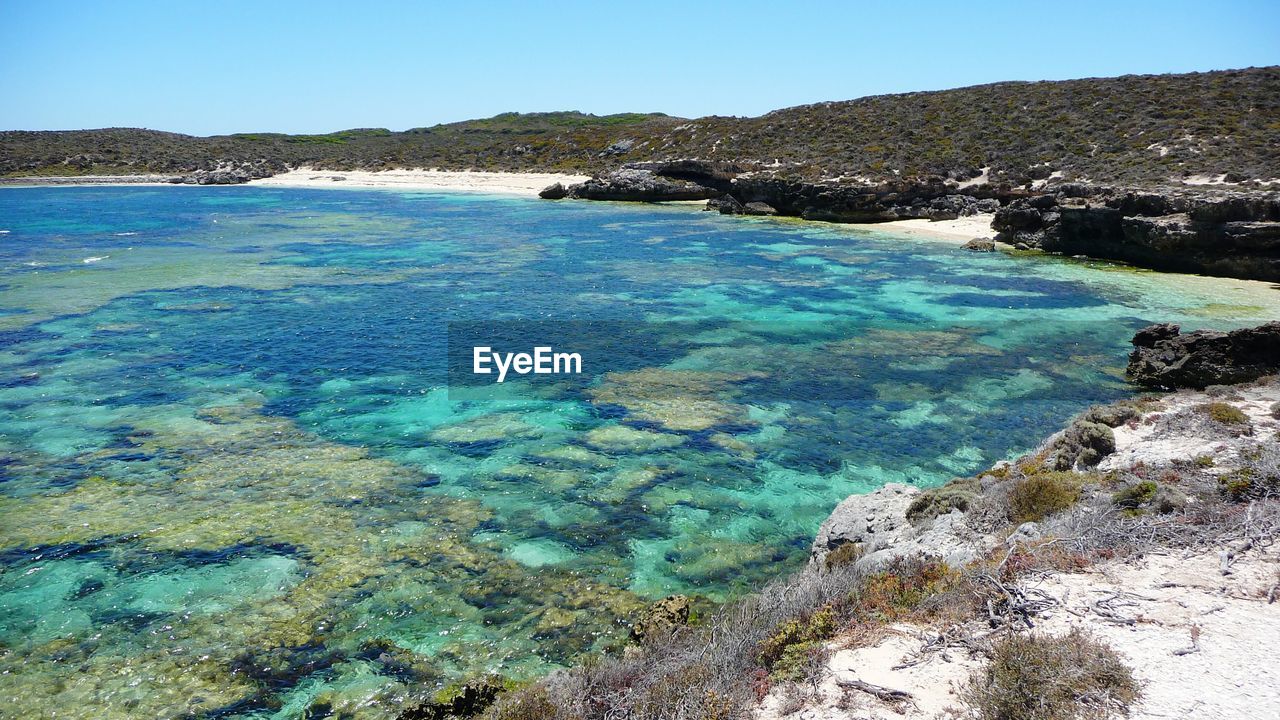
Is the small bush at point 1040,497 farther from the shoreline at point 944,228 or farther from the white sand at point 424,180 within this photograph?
the white sand at point 424,180

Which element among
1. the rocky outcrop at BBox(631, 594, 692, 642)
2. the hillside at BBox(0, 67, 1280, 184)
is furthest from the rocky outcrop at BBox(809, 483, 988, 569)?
the hillside at BBox(0, 67, 1280, 184)

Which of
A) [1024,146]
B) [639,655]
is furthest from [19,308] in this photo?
[1024,146]

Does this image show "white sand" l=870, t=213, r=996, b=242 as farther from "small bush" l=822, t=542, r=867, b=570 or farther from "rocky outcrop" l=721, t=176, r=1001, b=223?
"small bush" l=822, t=542, r=867, b=570

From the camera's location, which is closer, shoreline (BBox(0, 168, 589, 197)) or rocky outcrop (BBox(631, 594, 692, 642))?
rocky outcrop (BBox(631, 594, 692, 642))

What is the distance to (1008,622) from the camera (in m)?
6.50

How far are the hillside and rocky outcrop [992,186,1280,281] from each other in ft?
30.1

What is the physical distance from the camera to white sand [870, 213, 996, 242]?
1704 inches

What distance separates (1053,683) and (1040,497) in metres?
4.33

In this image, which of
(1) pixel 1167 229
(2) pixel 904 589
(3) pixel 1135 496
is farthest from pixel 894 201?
(2) pixel 904 589

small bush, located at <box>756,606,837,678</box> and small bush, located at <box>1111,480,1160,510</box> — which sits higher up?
small bush, located at <box>1111,480,1160,510</box>

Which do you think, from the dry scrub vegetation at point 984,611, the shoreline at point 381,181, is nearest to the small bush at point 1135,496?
the dry scrub vegetation at point 984,611

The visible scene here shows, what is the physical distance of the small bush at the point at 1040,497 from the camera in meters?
9.02

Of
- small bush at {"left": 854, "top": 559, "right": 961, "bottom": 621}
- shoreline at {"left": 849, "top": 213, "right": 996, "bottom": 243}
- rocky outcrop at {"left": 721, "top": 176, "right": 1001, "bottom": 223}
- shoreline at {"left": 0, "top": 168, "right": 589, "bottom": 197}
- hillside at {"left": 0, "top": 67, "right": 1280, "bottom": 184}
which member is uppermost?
hillside at {"left": 0, "top": 67, "right": 1280, "bottom": 184}

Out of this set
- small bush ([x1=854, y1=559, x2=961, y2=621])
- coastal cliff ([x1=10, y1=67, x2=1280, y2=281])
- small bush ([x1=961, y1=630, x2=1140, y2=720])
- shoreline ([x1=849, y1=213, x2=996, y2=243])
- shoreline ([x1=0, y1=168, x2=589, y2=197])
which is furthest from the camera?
shoreline ([x1=0, y1=168, x2=589, y2=197])
